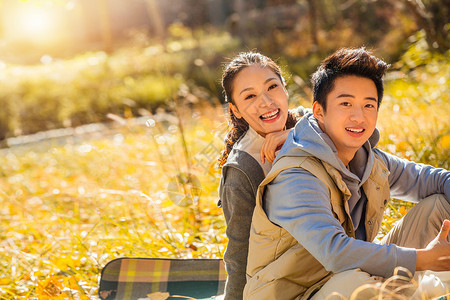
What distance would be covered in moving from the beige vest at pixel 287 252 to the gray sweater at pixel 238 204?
0.22 m

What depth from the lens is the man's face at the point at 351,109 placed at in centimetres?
195

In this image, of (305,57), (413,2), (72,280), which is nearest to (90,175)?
(72,280)

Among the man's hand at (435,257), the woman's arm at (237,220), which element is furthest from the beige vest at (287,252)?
the man's hand at (435,257)

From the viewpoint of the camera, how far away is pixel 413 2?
390 centimetres

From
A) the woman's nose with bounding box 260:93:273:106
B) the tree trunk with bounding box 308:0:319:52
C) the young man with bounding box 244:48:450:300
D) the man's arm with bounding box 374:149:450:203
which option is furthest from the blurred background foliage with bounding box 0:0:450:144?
the young man with bounding box 244:48:450:300

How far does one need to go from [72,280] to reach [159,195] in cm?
151

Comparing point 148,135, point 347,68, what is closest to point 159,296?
point 347,68

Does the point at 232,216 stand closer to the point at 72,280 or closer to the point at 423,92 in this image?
the point at 72,280

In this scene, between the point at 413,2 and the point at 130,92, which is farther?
the point at 130,92

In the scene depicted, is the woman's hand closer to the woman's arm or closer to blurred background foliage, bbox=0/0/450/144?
the woman's arm

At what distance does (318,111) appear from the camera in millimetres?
2070

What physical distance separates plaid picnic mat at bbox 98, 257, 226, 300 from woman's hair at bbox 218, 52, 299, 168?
816 millimetres

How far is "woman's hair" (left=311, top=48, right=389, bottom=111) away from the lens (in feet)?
6.36

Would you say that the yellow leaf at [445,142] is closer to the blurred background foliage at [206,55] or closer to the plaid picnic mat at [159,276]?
the blurred background foliage at [206,55]
